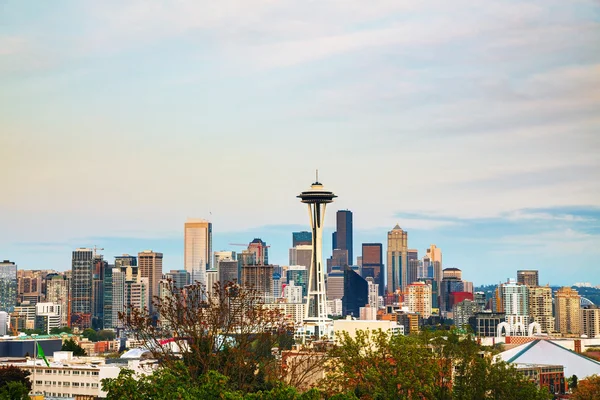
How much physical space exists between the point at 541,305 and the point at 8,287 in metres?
85.7

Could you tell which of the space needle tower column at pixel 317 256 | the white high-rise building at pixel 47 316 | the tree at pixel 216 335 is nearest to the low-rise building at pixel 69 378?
the tree at pixel 216 335

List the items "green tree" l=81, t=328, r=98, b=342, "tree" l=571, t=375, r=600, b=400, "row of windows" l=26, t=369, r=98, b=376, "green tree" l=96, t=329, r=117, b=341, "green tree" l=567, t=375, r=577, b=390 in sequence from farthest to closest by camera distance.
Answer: "green tree" l=96, t=329, r=117, b=341 < "green tree" l=81, t=328, r=98, b=342 < "green tree" l=567, t=375, r=577, b=390 < "row of windows" l=26, t=369, r=98, b=376 < "tree" l=571, t=375, r=600, b=400

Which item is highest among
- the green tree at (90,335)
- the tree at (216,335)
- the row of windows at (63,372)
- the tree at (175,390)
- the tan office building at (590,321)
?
the tan office building at (590,321)

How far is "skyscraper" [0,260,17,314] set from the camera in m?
180

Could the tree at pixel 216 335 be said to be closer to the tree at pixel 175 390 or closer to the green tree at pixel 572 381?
the tree at pixel 175 390

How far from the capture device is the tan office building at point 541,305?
170250 millimetres

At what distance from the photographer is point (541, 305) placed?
173000mm

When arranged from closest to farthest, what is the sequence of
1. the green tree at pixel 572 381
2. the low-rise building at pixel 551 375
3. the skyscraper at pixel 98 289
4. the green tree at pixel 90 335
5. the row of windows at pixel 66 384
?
the row of windows at pixel 66 384, the green tree at pixel 572 381, the low-rise building at pixel 551 375, the green tree at pixel 90 335, the skyscraper at pixel 98 289

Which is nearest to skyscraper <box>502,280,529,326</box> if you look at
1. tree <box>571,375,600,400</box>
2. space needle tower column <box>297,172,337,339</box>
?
space needle tower column <box>297,172,337,339</box>

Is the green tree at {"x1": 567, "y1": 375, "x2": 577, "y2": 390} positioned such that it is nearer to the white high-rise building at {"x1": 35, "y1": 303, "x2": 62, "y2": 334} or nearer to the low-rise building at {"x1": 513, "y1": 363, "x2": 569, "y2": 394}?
the low-rise building at {"x1": 513, "y1": 363, "x2": 569, "y2": 394}

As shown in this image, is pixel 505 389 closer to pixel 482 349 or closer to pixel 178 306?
pixel 482 349

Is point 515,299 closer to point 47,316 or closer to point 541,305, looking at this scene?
point 541,305

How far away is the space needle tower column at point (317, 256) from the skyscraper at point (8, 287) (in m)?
74.2

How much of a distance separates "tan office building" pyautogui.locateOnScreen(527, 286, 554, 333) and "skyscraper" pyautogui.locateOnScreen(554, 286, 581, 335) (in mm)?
1264
